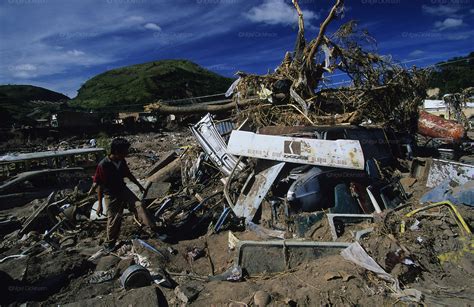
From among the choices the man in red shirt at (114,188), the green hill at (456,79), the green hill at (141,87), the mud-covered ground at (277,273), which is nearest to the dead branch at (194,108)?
the man in red shirt at (114,188)

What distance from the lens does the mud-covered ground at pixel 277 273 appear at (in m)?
A: 2.96

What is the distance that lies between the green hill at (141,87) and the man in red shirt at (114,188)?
1740 inches

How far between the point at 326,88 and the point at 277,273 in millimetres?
5253

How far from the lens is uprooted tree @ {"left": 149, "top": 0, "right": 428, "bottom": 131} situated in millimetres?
6953

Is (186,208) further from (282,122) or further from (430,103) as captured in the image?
(430,103)

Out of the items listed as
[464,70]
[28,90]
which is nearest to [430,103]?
[464,70]

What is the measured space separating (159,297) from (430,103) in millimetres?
28838

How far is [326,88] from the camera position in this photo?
7574mm

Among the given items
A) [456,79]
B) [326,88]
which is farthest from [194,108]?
[456,79]

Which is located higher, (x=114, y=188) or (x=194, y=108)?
(x=194, y=108)

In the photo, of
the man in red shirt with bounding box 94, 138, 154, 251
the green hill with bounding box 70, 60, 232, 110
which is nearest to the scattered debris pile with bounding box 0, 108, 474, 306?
the man in red shirt with bounding box 94, 138, 154, 251

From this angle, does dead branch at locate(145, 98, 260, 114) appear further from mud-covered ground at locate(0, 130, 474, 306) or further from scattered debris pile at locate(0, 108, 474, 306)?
mud-covered ground at locate(0, 130, 474, 306)

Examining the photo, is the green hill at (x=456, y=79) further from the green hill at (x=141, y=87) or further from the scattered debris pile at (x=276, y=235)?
the scattered debris pile at (x=276, y=235)

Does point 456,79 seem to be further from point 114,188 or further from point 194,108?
point 114,188
